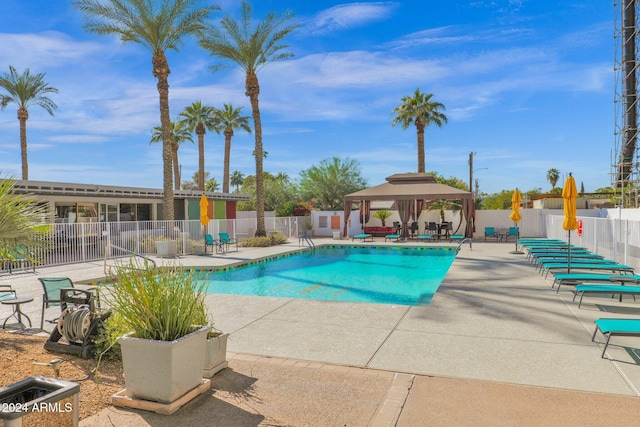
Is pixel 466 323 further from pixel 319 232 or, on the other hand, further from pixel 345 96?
pixel 345 96

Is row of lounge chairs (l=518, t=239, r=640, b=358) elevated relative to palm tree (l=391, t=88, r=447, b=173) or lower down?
lower down

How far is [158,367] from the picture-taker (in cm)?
341

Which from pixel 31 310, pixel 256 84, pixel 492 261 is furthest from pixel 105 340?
pixel 256 84

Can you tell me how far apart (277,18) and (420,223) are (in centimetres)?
1490

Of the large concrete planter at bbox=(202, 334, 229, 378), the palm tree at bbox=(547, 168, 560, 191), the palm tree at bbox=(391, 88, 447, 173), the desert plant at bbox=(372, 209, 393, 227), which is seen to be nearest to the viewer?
the large concrete planter at bbox=(202, 334, 229, 378)

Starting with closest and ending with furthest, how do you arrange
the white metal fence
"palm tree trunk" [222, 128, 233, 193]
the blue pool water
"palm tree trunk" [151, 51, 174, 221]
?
the blue pool water
the white metal fence
"palm tree trunk" [151, 51, 174, 221]
"palm tree trunk" [222, 128, 233, 193]

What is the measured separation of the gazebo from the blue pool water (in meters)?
4.28

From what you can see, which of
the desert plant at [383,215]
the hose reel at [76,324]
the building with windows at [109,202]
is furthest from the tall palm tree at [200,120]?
the hose reel at [76,324]

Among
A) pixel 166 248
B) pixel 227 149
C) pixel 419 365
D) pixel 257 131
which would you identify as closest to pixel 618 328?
pixel 419 365

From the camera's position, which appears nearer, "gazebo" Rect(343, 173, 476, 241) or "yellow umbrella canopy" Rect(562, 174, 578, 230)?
"yellow umbrella canopy" Rect(562, 174, 578, 230)

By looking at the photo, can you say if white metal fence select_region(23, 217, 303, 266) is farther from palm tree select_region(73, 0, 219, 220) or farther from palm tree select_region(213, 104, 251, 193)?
palm tree select_region(213, 104, 251, 193)

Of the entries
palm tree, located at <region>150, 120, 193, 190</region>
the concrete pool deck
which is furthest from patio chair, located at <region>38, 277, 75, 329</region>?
palm tree, located at <region>150, 120, 193, 190</region>

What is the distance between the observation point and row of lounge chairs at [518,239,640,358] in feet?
15.6

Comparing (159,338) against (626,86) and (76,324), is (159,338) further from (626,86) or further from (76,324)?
(626,86)
